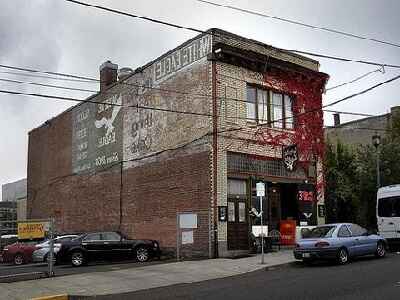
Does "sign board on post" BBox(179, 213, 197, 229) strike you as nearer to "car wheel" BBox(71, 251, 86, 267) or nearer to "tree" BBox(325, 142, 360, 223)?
"car wheel" BBox(71, 251, 86, 267)

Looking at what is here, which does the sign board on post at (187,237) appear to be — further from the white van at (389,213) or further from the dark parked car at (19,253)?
the dark parked car at (19,253)

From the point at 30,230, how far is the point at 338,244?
403 inches

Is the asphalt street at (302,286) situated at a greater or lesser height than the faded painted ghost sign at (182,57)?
lesser

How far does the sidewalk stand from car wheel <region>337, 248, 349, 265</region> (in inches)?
83.8

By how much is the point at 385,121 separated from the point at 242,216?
30.2 m

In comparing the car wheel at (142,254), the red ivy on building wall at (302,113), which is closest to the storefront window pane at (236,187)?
the red ivy on building wall at (302,113)

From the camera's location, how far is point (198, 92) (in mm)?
24453

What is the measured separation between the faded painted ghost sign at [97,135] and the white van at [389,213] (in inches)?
544

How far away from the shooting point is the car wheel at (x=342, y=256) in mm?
18734

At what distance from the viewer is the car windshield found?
63.6ft

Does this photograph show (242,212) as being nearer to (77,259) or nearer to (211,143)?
(211,143)

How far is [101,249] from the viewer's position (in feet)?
78.0

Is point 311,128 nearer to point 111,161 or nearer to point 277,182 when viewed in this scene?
point 277,182

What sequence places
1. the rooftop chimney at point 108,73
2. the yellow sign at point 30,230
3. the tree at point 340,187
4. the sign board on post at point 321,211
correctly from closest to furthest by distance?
1. the yellow sign at point 30,230
2. the sign board on post at point 321,211
3. the tree at point 340,187
4. the rooftop chimney at point 108,73
